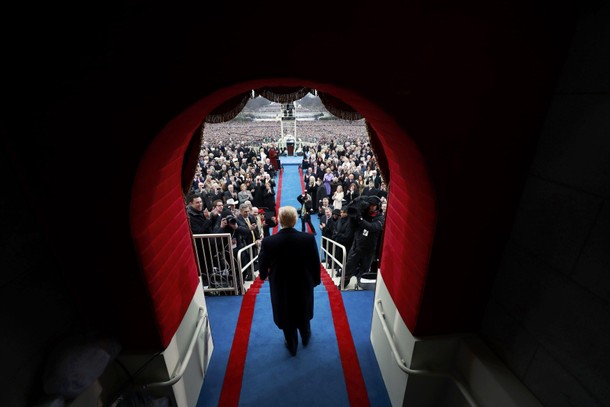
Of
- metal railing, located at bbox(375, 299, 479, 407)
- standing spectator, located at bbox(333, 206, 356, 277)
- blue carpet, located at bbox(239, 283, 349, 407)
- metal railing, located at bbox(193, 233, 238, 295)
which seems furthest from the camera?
standing spectator, located at bbox(333, 206, 356, 277)

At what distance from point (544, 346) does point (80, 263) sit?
3.11 m

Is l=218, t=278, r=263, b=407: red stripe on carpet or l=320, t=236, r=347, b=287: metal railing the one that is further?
l=320, t=236, r=347, b=287: metal railing

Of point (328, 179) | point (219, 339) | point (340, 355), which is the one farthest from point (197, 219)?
point (328, 179)

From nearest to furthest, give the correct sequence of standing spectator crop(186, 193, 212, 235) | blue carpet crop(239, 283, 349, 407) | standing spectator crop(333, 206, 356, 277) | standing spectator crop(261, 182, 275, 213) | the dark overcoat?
the dark overcoat, blue carpet crop(239, 283, 349, 407), standing spectator crop(186, 193, 212, 235), standing spectator crop(333, 206, 356, 277), standing spectator crop(261, 182, 275, 213)

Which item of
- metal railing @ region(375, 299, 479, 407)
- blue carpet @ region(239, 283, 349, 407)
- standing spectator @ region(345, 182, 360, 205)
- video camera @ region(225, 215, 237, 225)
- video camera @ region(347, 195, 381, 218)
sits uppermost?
video camera @ region(347, 195, 381, 218)

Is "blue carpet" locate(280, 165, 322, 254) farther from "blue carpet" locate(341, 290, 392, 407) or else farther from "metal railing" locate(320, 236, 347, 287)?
"blue carpet" locate(341, 290, 392, 407)

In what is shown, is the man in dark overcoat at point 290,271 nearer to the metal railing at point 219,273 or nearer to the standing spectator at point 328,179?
the metal railing at point 219,273

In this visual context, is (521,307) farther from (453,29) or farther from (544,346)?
(453,29)

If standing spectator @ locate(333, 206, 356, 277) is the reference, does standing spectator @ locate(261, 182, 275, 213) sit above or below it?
below

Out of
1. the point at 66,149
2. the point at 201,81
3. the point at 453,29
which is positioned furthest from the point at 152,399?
the point at 453,29

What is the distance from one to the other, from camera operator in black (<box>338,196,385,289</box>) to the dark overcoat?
184cm

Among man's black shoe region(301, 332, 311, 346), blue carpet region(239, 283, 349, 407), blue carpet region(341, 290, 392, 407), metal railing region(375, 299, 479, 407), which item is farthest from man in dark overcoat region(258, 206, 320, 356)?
metal railing region(375, 299, 479, 407)

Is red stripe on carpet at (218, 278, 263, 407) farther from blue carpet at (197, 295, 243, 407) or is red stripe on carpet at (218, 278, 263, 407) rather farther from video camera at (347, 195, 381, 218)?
video camera at (347, 195, 381, 218)

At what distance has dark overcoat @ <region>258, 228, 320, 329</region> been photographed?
294cm
